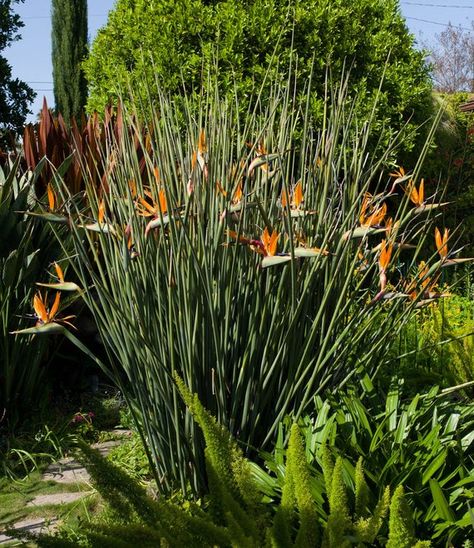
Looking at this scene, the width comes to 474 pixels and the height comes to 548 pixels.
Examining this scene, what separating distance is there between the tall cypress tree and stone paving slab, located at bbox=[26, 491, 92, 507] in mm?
16302

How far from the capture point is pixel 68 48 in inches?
754

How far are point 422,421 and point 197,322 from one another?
2.81 ft

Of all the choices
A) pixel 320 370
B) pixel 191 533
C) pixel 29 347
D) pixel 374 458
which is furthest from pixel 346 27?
pixel 191 533

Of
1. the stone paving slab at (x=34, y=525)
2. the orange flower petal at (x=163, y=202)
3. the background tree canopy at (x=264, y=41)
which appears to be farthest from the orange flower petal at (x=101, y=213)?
the background tree canopy at (x=264, y=41)

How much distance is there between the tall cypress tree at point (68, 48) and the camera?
1859cm

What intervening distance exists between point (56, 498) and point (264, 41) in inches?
172

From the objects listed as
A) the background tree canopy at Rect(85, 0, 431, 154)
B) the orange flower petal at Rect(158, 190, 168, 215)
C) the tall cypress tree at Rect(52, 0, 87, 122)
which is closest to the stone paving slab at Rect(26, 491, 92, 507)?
the orange flower petal at Rect(158, 190, 168, 215)

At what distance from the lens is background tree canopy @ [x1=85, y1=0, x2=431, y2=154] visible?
624 cm

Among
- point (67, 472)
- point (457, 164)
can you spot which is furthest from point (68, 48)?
point (67, 472)

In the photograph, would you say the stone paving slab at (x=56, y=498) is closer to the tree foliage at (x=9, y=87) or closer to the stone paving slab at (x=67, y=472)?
the stone paving slab at (x=67, y=472)

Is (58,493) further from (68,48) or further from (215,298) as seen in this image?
(68,48)

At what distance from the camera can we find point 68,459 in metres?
3.73

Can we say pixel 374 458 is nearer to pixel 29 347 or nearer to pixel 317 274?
pixel 317 274

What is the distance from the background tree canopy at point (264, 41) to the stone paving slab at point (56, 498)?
12.2 ft
